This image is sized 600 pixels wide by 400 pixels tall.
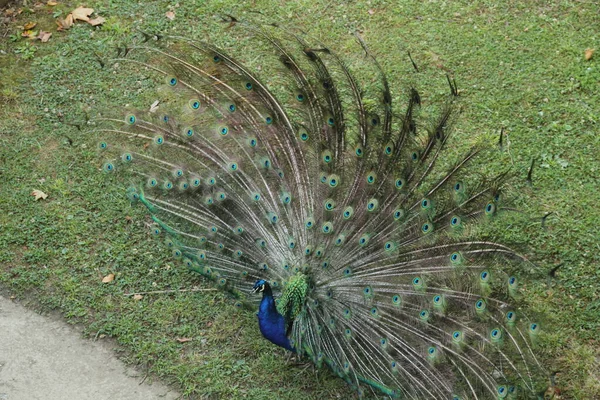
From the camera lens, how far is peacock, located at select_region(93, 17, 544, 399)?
418 centimetres

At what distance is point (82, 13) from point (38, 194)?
2.21 meters

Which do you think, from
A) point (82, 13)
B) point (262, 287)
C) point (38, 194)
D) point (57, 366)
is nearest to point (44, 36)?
point (82, 13)

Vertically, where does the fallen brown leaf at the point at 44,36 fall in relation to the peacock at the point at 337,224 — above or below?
below

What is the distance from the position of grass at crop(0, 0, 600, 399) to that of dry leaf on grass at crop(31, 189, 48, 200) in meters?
0.04

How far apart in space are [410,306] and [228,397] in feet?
4.47

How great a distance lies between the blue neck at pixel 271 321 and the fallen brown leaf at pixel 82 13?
3.97 m

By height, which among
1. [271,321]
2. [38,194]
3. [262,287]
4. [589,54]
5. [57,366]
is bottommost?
[57,366]

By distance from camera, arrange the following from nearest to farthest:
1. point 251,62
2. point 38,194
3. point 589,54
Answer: point 38,194 < point 589,54 < point 251,62

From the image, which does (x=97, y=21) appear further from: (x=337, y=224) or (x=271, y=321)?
(x=271, y=321)

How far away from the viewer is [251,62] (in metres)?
6.72

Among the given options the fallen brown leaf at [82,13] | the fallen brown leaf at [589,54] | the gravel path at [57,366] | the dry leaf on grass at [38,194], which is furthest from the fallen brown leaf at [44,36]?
the fallen brown leaf at [589,54]

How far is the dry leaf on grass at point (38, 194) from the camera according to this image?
228 inches

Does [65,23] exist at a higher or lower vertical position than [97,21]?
lower

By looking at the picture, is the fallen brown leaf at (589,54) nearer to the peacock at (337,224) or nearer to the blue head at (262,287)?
the peacock at (337,224)
